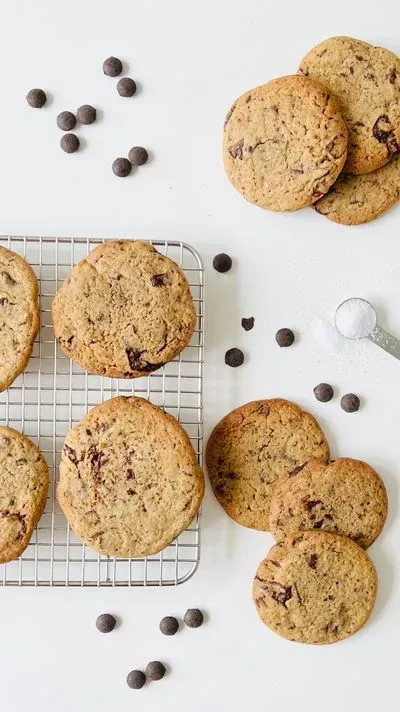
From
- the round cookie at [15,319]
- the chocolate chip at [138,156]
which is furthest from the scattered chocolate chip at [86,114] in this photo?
the round cookie at [15,319]

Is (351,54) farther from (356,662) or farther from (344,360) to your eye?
(356,662)

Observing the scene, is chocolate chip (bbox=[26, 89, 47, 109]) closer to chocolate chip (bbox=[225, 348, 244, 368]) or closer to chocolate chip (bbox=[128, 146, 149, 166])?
chocolate chip (bbox=[128, 146, 149, 166])

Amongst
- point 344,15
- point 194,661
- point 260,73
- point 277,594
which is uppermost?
point 344,15

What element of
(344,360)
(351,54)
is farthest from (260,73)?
(344,360)

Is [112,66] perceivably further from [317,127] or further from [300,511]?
[300,511]

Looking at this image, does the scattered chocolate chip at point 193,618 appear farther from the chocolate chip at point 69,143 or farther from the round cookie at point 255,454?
the chocolate chip at point 69,143

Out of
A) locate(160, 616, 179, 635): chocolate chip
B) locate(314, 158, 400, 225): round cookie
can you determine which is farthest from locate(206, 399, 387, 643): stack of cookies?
locate(314, 158, 400, 225): round cookie
